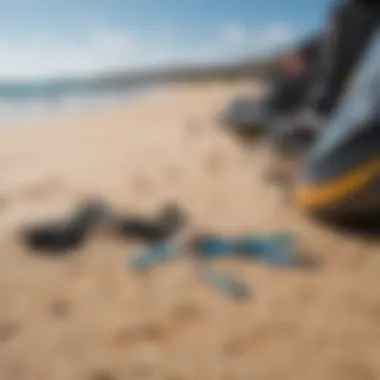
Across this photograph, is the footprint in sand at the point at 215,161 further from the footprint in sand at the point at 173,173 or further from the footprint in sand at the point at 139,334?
the footprint in sand at the point at 139,334


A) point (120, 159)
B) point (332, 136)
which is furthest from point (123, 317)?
point (120, 159)

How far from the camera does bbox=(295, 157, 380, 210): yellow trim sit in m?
1.79

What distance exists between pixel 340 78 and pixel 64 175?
129 cm

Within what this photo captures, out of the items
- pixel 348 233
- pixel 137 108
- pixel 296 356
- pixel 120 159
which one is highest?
pixel 296 356

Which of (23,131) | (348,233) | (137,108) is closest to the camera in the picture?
(348,233)

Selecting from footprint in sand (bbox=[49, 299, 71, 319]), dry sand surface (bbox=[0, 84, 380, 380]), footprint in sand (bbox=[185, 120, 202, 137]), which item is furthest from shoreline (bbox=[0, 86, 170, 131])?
footprint in sand (bbox=[49, 299, 71, 319])

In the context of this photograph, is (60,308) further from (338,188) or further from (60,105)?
(60,105)

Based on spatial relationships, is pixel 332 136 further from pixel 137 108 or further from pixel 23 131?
pixel 137 108

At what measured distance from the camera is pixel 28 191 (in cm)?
249

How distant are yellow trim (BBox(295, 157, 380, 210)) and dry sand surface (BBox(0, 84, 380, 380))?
0.08 meters

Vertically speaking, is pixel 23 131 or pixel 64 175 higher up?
pixel 64 175

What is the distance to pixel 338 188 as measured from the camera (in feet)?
6.13

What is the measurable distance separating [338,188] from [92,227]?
0.78 metres

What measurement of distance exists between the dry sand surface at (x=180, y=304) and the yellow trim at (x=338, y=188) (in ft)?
0.25
